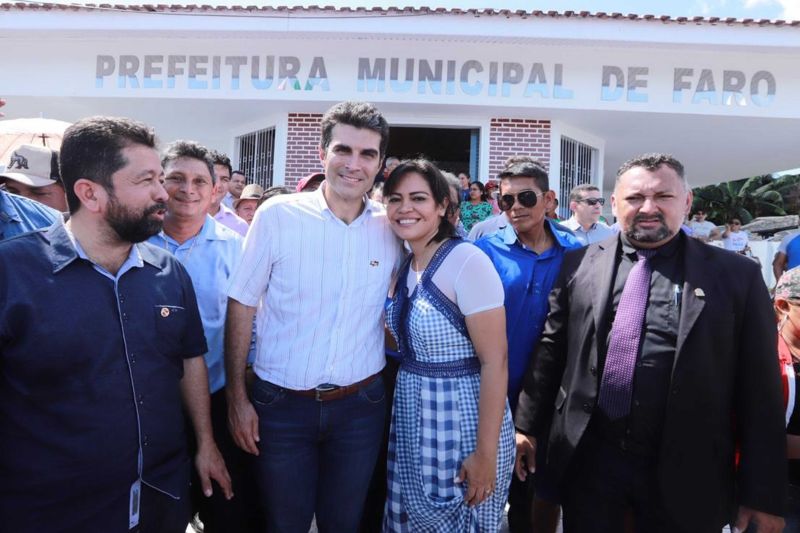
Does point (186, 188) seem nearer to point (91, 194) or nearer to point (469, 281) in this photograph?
point (91, 194)

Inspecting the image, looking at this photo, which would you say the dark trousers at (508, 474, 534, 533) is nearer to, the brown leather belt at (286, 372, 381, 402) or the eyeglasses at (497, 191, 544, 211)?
the brown leather belt at (286, 372, 381, 402)

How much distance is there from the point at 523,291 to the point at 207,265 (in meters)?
1.50

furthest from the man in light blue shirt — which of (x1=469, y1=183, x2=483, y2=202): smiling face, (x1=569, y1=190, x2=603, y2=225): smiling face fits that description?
(x1=469, y1=183, x2=483, y2=202): smiling face

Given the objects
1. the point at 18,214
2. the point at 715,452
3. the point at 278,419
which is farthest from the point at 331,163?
the point at 715,452

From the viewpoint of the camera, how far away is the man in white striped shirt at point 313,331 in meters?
1.96

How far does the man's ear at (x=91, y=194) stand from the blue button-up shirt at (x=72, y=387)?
11 cm

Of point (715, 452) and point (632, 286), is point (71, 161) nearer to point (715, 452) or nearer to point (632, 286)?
Result: point (632, 286)

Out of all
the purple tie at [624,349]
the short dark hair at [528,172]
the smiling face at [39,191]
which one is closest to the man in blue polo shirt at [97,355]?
the smiling face at [39,191]

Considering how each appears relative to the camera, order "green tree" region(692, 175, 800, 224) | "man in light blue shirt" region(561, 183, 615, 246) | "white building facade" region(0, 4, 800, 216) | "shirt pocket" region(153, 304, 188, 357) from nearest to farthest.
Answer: "shirt pocket" region(153, 304, 188, 357) → "man in light blue shirt" region(561, 183, 615, 246) → "white building facade" region(0, 4, 800, 216) → "green tree" region(692, 175, 800, 224)

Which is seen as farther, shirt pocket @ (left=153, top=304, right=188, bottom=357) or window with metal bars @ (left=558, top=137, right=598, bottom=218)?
window with metal bars @ (left=558, top=137, right=598, bottom=218)

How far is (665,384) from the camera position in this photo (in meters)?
1.84

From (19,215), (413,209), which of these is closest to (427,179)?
(413,209)

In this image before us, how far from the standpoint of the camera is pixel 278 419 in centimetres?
198

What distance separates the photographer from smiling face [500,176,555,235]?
2.63 meters
